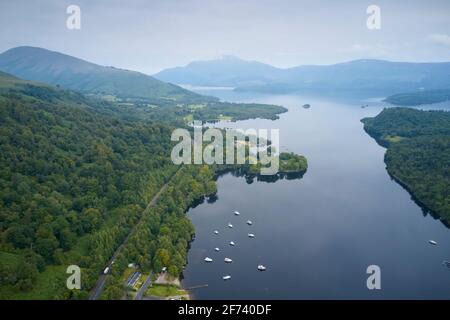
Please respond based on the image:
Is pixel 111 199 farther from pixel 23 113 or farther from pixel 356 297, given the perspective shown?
pixel 356 297

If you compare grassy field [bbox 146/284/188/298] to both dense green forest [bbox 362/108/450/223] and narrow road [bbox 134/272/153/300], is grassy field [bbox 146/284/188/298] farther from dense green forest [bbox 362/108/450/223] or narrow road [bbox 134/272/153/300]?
dense green forest [bbox 362/108/450/223]

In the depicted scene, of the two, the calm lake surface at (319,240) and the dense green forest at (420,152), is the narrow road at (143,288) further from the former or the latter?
the dense green forest at (420,152)

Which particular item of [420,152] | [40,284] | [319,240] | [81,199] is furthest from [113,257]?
[420,152]

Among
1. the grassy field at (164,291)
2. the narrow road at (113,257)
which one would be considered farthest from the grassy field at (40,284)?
the grassy field at (164,291)

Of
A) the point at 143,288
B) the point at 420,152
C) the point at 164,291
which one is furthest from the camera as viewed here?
the point at 420,152

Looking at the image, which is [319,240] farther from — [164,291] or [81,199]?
[81,199]

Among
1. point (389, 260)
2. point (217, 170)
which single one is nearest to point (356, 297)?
point (389, 260)
